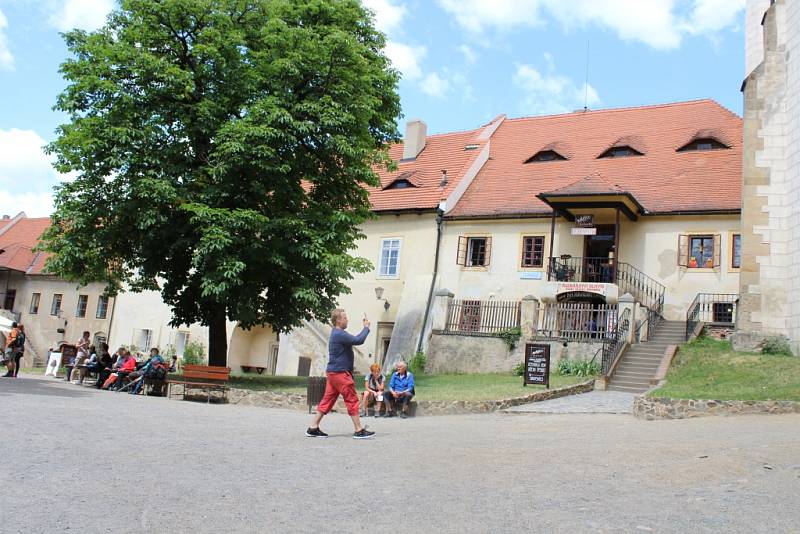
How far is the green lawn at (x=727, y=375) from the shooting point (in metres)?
15.1

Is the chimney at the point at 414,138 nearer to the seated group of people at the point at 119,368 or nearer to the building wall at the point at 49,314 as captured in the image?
the seated group of people at the point at 119,368

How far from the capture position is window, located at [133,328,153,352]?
38984mm

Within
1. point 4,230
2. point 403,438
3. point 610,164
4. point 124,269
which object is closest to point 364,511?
point 403,438

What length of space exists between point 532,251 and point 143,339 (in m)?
21.4

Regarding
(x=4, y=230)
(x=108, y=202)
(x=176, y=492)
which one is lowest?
(x=176, y=492)

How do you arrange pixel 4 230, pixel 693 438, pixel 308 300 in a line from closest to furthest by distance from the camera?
pixel 693 438 → pixel 308 300 → pixel 4 230

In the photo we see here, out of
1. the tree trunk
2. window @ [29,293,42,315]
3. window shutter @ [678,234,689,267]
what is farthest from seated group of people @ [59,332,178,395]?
window @ [29,293,42,315]

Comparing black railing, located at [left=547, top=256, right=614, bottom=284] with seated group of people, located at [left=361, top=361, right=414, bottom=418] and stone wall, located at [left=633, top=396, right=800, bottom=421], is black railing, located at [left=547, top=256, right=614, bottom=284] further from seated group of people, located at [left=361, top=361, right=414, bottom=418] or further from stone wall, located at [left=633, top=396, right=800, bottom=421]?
stone wall, located at [left=633, top=396, right=800, bottom=421]

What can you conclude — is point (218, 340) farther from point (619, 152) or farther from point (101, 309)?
point (101, 309)

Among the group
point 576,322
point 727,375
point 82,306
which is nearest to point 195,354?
point 82,306

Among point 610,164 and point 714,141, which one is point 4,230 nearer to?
point 610,164

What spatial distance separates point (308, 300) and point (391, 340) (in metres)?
9.98

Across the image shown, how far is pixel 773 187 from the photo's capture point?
70.8ft

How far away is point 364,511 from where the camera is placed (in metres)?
6.23
